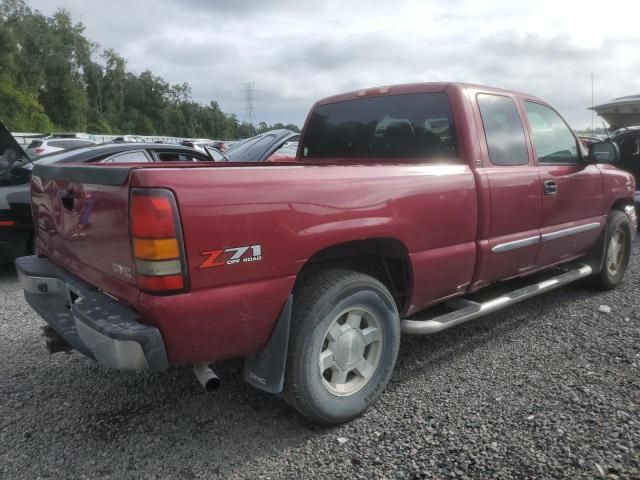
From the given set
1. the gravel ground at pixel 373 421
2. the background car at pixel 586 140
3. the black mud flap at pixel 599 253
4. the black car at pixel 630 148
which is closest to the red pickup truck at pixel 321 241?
the gravel ground at pixel 373 421

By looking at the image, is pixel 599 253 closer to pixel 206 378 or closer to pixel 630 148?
pixel 206 378

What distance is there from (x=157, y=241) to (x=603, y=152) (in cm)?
390

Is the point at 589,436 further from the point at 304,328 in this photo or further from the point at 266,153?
the point at 266,153


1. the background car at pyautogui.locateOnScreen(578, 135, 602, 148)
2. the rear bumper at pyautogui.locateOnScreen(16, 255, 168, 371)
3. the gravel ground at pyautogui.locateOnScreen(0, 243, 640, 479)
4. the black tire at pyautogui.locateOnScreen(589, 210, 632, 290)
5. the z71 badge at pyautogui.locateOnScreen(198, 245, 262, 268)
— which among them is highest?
the background car at pyautogui.locateOnScreen(578, 135, 602, 148)

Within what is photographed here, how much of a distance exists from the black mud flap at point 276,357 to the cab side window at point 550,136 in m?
2.61

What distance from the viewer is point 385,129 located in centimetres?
385

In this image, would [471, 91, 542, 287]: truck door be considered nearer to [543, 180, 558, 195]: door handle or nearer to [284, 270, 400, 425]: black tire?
[543, 180, 558, 195]: door handle

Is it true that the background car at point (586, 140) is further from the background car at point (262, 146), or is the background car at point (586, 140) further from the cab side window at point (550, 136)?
the background car at point (262, 146)

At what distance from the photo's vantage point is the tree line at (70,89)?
49.2 meters

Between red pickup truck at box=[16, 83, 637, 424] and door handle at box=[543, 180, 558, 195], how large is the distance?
2 centimetres

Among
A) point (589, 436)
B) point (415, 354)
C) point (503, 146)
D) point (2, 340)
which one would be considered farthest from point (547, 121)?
point (2, 340)

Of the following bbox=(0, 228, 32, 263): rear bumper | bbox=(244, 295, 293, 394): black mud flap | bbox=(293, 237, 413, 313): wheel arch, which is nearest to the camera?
bbox=(244, 295, 293, 394): black mud flap

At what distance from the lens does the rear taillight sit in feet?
6.85

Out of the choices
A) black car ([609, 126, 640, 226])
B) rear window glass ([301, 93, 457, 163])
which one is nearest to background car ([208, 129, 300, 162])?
rear window glass ([301, 93, 457, 163])
